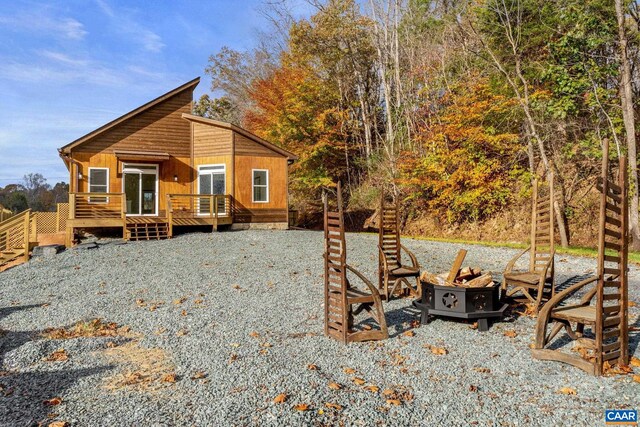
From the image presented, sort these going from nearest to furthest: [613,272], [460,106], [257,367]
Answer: [613,272]
[257,367]
[460,106]

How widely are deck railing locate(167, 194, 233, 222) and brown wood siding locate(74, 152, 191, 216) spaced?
1.27ft

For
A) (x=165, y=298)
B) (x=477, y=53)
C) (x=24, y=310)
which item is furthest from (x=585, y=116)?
(x=24, y=310)

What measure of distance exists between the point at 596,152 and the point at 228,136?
40.4ft

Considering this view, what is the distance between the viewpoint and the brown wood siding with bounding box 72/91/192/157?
1450 cm

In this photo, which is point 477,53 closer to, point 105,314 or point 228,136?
point 228,136

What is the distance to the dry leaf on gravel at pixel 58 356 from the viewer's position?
4.07 meters

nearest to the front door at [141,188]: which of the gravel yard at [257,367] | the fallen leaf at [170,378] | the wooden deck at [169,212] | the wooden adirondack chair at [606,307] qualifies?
the wooden deck at [169,212]

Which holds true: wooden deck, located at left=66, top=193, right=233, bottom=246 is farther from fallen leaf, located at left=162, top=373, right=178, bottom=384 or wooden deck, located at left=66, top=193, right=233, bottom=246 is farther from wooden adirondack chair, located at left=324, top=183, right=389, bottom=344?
fallen leaf, located at left=162, top=373, right=178, bottom=384

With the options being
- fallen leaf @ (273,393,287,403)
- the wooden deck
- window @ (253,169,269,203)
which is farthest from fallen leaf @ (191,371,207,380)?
window @ (253,169,269,203)

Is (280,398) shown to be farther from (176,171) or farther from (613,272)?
(176,171)

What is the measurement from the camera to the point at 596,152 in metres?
12.9

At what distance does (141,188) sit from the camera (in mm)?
14922

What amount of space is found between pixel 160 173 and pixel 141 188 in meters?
0.86

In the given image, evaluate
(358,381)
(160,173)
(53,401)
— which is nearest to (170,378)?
(53,401)
